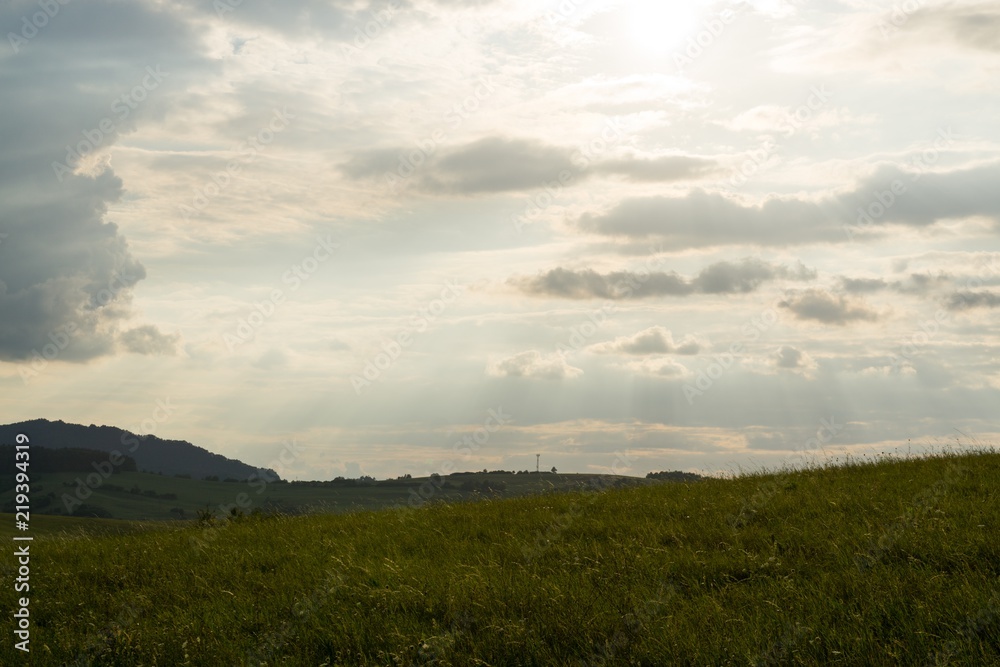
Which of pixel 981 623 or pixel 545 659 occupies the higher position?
pixel 981 623

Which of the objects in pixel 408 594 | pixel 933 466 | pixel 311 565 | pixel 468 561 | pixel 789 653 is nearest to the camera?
pixel 789 653

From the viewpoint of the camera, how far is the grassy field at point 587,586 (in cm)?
881

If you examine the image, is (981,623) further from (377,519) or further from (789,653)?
(377,519)

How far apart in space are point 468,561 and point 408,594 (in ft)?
7.46

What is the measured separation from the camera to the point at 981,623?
831 cm

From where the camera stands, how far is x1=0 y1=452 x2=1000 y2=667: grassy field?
881 centimetres

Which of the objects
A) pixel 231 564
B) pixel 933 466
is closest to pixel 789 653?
pixel 231 564

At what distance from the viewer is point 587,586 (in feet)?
36.3

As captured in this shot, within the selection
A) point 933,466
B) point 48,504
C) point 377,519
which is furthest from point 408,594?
point 48,504

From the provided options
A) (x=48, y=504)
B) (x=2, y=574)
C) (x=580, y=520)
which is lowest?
(x=48, y=504)

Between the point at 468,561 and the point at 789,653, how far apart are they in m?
6.33

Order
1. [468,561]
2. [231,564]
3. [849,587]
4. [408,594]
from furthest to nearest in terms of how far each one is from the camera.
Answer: [231,564] < [468,561] < [408,594] < [849,587]

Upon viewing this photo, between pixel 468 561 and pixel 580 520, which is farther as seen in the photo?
pixel 580 520

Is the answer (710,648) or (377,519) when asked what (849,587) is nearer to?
(710,648)
